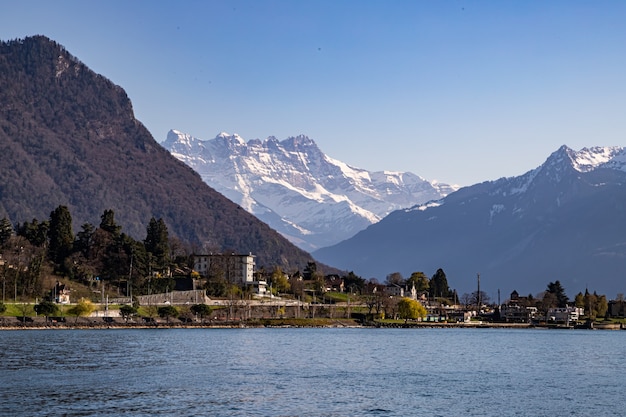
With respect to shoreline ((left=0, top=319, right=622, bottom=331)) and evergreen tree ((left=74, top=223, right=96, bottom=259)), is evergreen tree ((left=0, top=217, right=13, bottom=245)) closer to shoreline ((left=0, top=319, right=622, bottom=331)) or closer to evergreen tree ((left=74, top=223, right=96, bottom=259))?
evergreen tree ((left=74, top=223, right=96, bottom=259))

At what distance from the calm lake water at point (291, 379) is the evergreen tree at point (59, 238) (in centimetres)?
5519

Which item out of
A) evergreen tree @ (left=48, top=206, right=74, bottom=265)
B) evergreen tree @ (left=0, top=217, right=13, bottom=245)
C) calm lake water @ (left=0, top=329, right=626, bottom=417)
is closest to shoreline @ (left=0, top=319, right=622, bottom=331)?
calm lake water @ (left=0, top=329, right=626, bottom=417)

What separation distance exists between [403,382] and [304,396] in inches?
513

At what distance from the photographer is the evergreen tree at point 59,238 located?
582 feet

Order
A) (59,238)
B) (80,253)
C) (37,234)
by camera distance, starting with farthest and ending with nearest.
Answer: (37,234)
(80,253)
(59,238)

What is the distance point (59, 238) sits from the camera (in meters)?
179

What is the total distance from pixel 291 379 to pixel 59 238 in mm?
111588

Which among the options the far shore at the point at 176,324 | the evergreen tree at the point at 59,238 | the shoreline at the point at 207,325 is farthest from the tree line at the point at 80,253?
the shoreline at the point at 207,325

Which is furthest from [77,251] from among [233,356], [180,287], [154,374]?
[154,374]

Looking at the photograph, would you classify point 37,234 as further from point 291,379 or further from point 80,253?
point 291,379

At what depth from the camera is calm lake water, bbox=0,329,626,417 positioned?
6100 centimetres

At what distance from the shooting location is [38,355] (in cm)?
8950

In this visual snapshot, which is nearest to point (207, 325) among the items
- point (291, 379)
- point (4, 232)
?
point (4, 232)

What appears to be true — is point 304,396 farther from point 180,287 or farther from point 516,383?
point 180,287
